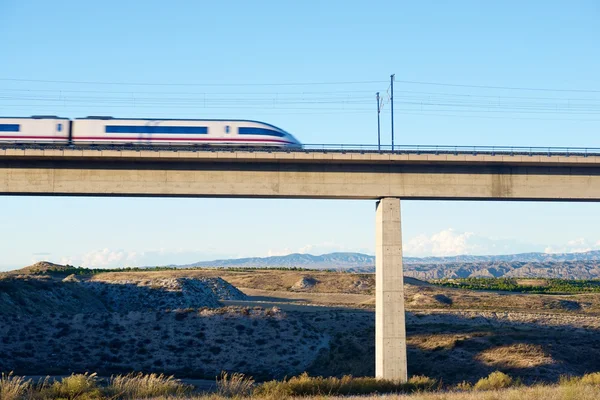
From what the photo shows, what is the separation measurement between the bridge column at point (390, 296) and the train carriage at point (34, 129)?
25.2 metres

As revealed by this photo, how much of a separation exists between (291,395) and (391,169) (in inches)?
652

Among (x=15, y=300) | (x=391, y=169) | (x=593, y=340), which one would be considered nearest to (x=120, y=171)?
(x=391, y=169)

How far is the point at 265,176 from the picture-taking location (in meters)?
39.2

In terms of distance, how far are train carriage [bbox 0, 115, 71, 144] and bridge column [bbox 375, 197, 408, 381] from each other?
25.2m

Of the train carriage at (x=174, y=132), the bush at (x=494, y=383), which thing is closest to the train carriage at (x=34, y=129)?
the train carriage at (x=174, y=132)

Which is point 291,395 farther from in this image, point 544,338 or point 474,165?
point 544,338

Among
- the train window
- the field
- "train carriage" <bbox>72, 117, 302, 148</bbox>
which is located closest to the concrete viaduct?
the field

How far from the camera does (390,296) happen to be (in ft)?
127

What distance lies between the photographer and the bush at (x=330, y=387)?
2675 centimetres

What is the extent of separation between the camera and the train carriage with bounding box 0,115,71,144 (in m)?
51.8

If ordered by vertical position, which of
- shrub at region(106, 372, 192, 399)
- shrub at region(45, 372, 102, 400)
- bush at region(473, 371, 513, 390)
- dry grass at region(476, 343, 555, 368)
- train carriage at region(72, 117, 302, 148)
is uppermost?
train carriage at region(72, 117, 302, 148)

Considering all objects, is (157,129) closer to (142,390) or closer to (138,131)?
(138,131)

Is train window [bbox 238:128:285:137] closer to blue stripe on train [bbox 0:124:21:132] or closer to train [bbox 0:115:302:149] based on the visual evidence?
train [bbox 0:115:302:149]

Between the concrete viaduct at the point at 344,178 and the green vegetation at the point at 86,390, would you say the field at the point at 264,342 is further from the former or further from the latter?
the green vegetation at the point at 86,390
